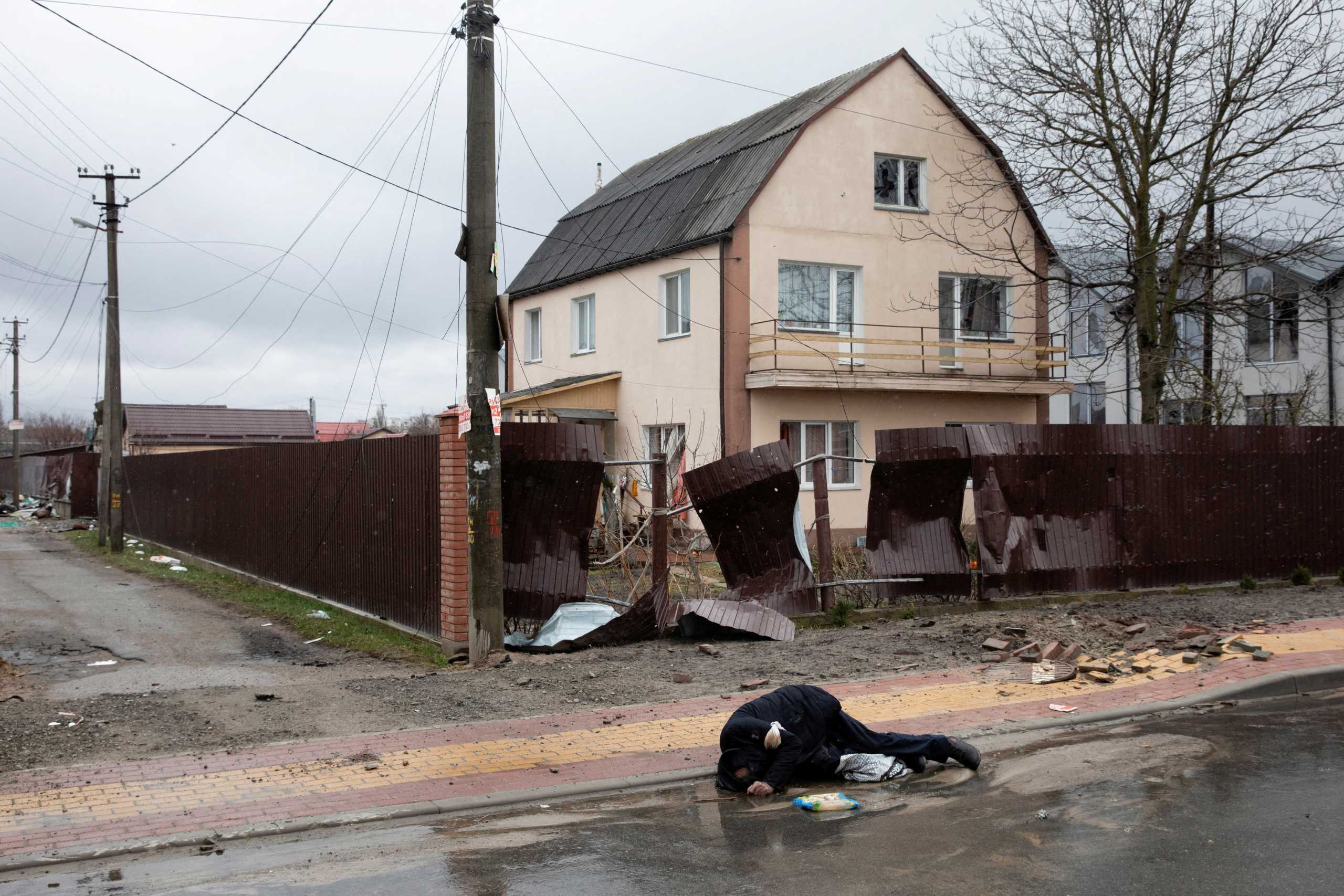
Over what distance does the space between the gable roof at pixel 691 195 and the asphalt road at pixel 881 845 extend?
611 inches

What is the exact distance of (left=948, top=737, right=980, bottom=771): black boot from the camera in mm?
7102

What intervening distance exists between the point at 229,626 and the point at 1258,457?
1373cm

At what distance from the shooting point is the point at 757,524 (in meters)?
12.0

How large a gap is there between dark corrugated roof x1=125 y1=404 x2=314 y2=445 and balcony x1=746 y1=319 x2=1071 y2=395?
28873mm

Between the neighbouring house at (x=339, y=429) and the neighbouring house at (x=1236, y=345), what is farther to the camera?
the neighbouring house at (x=339, y=429)

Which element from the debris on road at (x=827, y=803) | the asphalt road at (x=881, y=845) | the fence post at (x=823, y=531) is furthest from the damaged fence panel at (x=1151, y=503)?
the debris on road at (x=827, y=803)

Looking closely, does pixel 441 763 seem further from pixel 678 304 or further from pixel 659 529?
pixel 678 304

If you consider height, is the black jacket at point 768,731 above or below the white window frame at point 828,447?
Answer: below

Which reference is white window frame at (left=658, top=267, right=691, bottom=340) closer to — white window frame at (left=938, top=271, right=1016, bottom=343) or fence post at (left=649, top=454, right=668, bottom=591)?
white window frame at (left=938, top=271, right=1016, bottom=343)

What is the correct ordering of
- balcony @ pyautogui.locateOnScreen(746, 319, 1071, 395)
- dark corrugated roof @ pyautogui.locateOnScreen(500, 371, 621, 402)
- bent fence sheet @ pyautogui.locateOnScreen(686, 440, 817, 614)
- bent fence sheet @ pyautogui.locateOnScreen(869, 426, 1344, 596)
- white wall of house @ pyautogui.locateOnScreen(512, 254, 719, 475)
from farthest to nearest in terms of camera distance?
dark corrugated roof @ pyautogui.locateOnScreen(500, 371, 621, 402) → white wall of house @ pyautogui.locateOnScreen(512, 254, 719, 475) → balcony @ pyautogui.locateOnScreen(746, 319, 1071, 395) → bent fence sheet @ pyautogui.locateOnScreen(869, 426, 1344, 596) → bent fence sheet @ pyautogui.locateOnScreen(686, 440, 817, 614)

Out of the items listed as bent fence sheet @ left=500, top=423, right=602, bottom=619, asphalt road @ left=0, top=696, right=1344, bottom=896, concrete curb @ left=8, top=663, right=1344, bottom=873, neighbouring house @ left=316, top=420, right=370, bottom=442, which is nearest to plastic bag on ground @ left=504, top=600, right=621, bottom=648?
bent fence sheet @ left=500, top=423, right=602, bottom=619

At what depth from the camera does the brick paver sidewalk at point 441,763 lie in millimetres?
6250

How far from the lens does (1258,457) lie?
1518cm

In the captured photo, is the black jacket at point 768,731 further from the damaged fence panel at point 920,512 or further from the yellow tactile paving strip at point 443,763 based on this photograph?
the damaged fence panel at point 920,512
